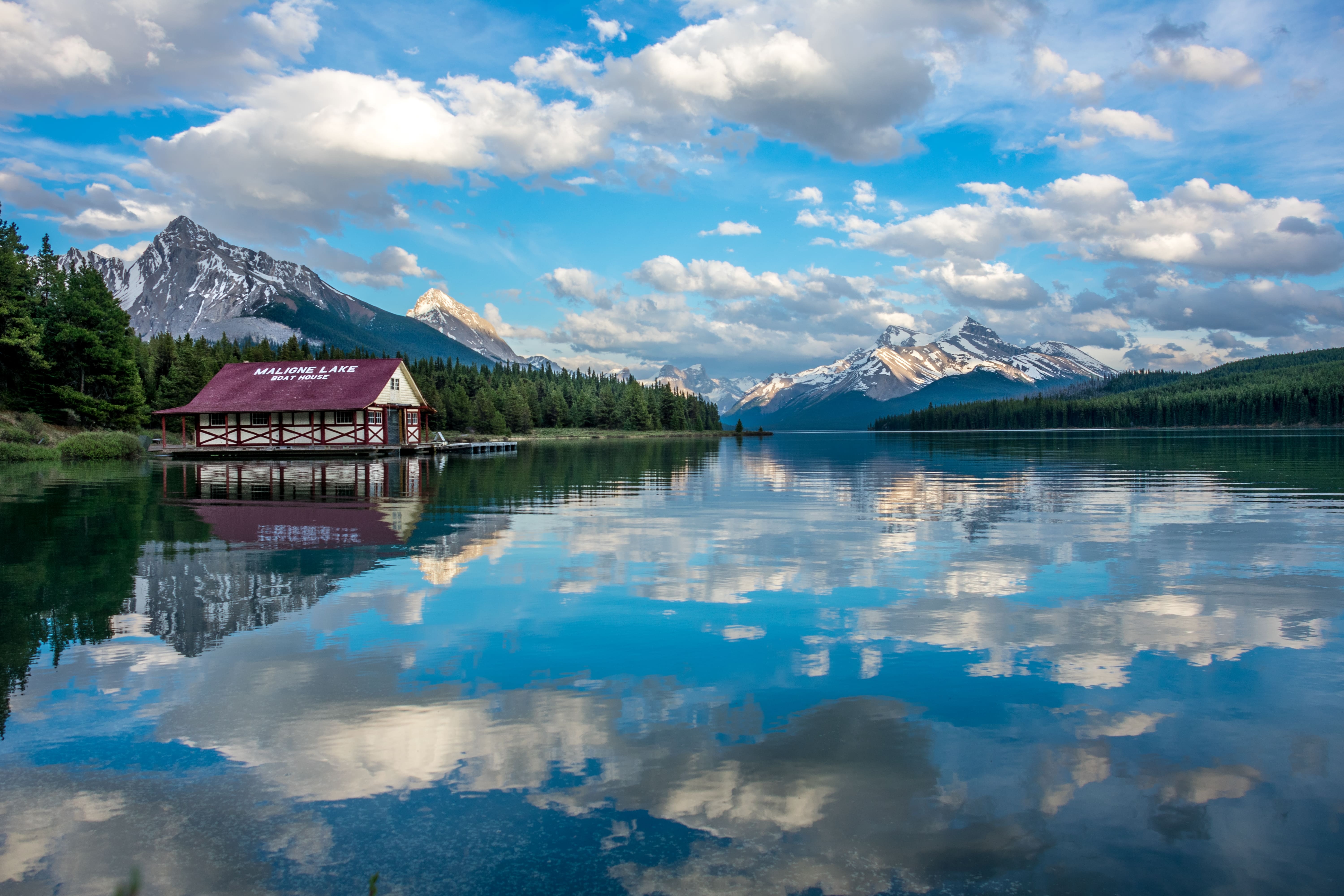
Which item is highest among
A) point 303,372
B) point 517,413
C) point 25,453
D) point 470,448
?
point 303,372

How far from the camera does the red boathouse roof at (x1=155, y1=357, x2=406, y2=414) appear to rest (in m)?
65.0

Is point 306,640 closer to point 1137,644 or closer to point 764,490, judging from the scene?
point 1137,644

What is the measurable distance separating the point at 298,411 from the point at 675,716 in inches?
2605

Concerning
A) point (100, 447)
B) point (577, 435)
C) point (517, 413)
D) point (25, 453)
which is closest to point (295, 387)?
point (100, 447)

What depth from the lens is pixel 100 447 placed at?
2137 inches

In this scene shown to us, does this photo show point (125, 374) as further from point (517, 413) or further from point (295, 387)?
point (517, 413)

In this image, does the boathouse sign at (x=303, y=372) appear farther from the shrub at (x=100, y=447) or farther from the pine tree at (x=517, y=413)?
the pine tree at (x=517, y=413)

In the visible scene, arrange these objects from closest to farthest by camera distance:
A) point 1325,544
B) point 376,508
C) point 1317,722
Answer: point 1317,722
point 1325,544
point 376,508

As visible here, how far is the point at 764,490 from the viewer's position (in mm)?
31312

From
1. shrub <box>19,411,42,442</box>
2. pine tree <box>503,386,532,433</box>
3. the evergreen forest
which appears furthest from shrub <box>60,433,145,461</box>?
pine tree <box>503,386,532,433</box>

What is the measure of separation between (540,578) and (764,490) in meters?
19.1

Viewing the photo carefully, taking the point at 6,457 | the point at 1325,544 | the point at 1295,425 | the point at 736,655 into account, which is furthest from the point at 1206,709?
the point at 1295,425

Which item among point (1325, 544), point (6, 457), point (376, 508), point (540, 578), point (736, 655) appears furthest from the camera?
point (6, 457)

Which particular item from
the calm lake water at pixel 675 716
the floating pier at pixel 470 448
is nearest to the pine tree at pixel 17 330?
the floating pier at pixel 470 448
